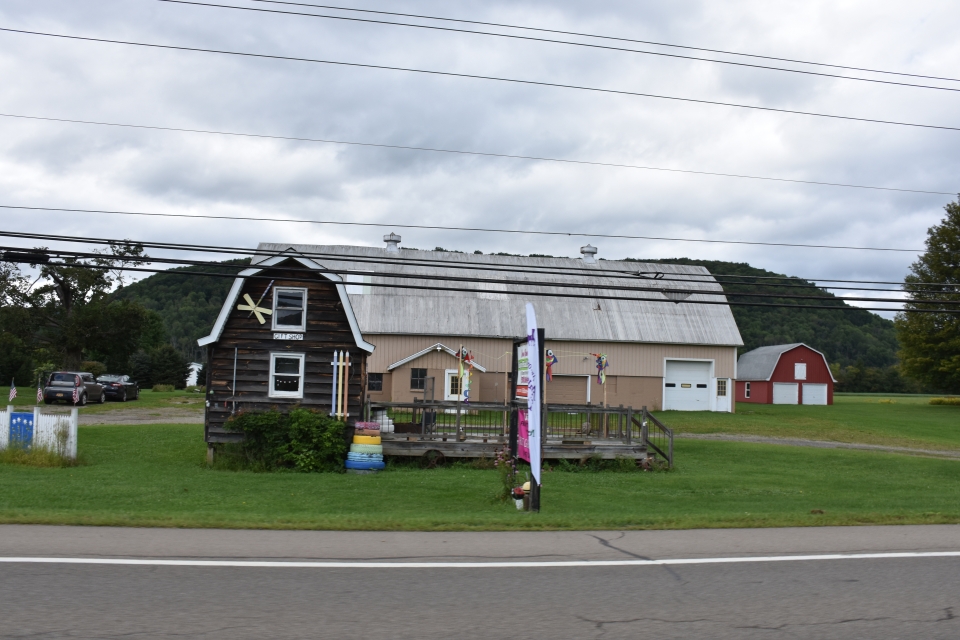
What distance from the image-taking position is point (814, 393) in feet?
210

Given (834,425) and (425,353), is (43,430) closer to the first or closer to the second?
(425,353)

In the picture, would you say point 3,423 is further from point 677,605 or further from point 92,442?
point 677,605

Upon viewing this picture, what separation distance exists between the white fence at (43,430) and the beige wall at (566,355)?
69.6ft

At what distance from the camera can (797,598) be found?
7301mm

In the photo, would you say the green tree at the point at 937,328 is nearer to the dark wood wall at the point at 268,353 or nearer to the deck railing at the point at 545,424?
the deck railing at the point at 545,424

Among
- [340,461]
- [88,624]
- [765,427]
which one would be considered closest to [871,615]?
[88,624]

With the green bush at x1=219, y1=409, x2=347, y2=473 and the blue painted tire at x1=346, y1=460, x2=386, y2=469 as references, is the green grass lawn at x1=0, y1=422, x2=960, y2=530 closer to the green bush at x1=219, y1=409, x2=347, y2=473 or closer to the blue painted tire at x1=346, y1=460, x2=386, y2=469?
the blue painted tire at x1=346, y1=460, x2=386, y2=469

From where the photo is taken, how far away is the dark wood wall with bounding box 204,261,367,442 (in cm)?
2150

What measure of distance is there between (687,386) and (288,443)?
2927cm

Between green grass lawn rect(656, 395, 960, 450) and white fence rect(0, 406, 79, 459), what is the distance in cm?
2286

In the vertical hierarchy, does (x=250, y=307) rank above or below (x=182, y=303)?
below

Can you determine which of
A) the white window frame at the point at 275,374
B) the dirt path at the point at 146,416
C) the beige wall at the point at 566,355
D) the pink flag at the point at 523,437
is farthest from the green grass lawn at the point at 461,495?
the beige wall at the point at 566,355

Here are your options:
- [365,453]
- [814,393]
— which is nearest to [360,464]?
[365,453]

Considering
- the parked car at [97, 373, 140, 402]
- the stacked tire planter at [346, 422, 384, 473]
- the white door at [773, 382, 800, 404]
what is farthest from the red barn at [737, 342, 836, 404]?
the stacked tire planter at [346, 422, 384, 473]
